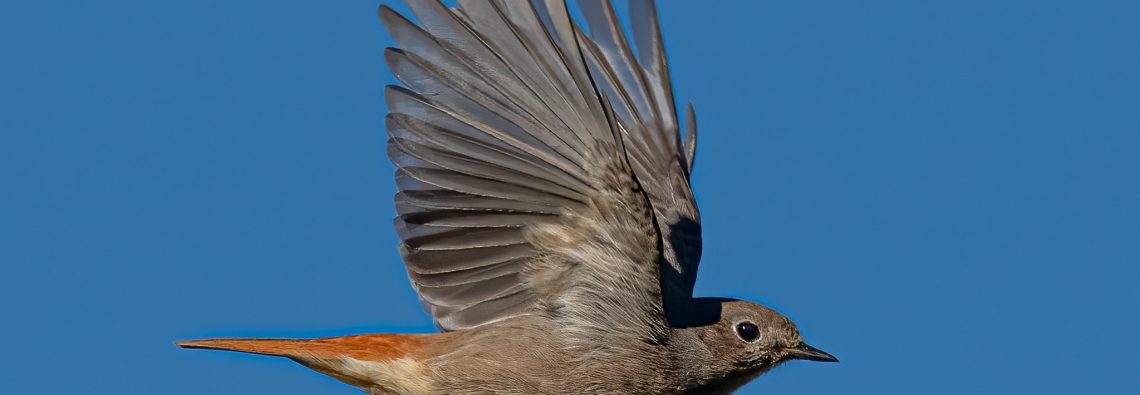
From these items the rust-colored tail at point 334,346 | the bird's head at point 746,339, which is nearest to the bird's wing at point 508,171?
the rust-colored tail at point 334,346

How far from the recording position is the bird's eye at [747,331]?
8.89 meters

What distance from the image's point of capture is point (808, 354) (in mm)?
9188

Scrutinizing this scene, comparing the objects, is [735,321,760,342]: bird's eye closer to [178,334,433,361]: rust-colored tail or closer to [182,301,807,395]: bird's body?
[182,301,807,395]: bird's body

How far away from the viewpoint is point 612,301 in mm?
7980

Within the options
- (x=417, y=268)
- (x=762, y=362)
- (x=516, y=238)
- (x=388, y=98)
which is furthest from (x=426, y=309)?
(x=762, y=362)

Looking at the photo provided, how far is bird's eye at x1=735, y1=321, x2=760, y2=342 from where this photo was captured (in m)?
8.89

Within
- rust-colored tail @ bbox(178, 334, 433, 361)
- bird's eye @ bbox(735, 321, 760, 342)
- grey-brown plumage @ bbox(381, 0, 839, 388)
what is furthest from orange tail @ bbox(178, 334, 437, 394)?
bird's eye @ bbox(735, 321, 760, 342)

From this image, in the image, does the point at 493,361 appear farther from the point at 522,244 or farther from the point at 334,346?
the point at 334,346

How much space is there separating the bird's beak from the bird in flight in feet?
0.58

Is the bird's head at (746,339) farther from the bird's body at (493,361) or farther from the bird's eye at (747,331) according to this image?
the bird's body at (493,361)

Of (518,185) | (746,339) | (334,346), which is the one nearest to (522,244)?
(518,185)

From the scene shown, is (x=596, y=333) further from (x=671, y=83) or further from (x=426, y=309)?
(x=671, y=83)

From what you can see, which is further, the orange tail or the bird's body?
the orange tail

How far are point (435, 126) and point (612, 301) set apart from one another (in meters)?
1.45
